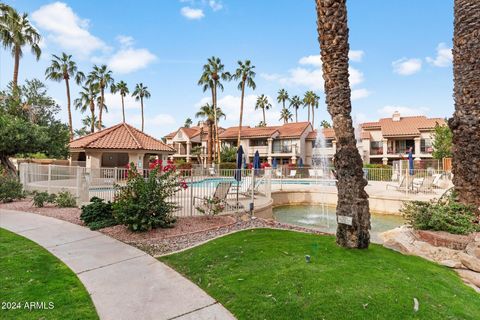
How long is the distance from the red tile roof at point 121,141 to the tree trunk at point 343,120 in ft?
66.6

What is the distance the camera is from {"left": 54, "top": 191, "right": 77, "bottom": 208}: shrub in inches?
484

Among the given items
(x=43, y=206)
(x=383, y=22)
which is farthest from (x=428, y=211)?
(x=43, y=206)

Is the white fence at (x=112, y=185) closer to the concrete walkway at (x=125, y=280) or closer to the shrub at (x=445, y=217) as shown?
the concrete walkway at (x=125, y=280)

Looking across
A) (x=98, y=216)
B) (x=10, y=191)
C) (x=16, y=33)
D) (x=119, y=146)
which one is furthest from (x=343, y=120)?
(x=16, y=33)

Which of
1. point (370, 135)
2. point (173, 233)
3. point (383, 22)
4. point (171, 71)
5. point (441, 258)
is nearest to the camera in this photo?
point (441, 258)

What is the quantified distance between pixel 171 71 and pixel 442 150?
1162 inches

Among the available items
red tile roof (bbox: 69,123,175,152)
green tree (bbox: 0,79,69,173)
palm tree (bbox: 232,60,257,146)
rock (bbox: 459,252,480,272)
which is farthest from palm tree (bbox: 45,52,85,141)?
rock (bbox: 459,252,480,272)

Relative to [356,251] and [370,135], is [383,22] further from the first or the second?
[370,135]

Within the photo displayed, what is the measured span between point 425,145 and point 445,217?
1489 inches

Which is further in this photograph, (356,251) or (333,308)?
(356,251)

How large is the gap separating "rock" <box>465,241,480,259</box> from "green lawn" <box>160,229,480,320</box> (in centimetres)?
82

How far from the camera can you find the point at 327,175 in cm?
2981

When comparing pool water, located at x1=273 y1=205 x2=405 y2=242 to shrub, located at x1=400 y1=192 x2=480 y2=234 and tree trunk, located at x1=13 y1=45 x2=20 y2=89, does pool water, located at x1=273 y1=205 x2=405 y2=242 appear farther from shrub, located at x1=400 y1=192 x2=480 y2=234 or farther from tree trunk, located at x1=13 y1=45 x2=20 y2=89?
tree trunk, located at x1=13 y1=45 x2=20 y2=89

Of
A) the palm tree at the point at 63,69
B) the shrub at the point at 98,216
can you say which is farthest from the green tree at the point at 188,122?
the shrub at the point at 98,216
